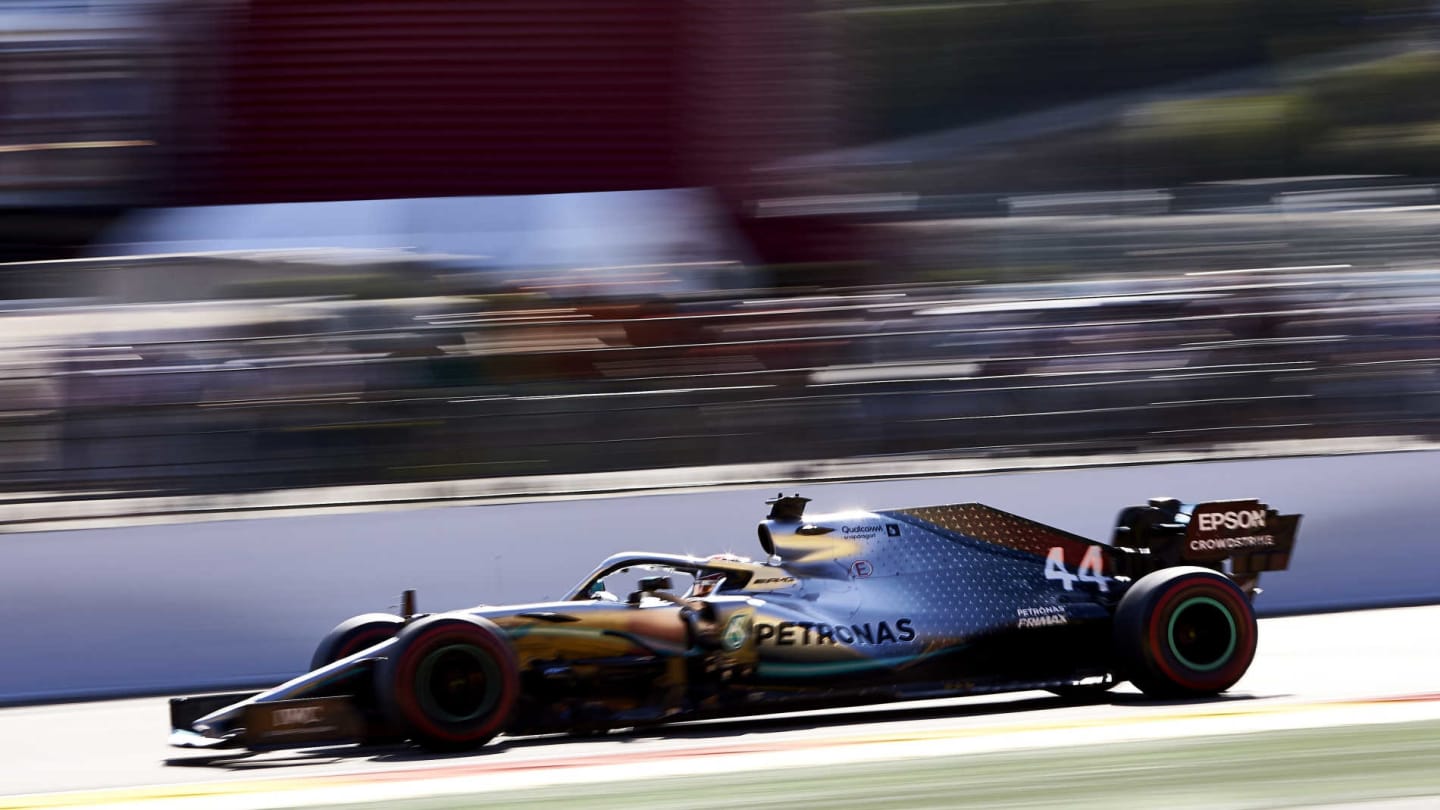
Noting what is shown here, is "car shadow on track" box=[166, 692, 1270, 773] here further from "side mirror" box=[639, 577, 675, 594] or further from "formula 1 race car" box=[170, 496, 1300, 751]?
"side mirror" box=[639, 577, 675, 594]

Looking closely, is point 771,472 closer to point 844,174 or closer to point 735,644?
point 735,644

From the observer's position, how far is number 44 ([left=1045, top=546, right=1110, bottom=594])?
21.1 feet

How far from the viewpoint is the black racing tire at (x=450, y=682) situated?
18.7 ft

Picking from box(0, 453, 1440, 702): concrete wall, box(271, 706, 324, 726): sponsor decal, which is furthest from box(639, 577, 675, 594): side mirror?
box(0, 453, 1440, 702): concrete wall

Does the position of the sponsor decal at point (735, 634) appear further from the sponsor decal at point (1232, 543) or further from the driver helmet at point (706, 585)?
the sponsor decal at point (1232, 543)

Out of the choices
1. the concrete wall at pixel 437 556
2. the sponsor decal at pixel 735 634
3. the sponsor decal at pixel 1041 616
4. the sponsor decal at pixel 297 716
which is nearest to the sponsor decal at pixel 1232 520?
the sponsor decal at pixel 1041 616

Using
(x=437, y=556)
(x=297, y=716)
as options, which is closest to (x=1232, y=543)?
(x=297, y=716)

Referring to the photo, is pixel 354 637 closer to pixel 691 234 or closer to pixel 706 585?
pixel 706 585

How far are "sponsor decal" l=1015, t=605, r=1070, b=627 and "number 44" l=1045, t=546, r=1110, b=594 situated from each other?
0.14 m

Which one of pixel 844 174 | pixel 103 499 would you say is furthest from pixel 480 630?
pixel 844 174

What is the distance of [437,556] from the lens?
878 cm

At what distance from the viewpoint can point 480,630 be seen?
576 cm

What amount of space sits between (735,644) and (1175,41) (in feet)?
35.7

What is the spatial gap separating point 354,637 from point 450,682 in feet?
2.69
